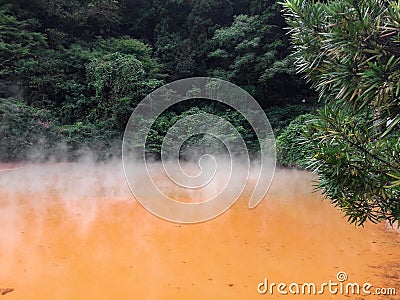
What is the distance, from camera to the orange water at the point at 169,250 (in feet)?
7.19

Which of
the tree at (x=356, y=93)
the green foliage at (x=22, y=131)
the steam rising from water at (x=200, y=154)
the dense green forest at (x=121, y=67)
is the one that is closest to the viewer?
the tree at (x=356, y=93)

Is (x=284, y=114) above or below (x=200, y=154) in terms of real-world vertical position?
above

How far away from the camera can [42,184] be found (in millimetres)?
4883

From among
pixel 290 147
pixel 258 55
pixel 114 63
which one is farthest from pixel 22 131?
pixel 258 55

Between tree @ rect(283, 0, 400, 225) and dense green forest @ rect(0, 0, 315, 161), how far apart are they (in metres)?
5.77

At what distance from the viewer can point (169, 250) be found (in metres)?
2.79

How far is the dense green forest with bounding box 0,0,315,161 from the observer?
691 centimetres

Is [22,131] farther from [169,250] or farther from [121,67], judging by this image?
[169,250]

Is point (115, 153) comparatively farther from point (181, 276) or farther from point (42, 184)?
point (181, 276)

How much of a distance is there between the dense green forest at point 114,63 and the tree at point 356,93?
18.9ft

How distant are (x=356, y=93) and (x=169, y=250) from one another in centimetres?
187

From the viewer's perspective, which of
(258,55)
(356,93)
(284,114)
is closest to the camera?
(356,93)

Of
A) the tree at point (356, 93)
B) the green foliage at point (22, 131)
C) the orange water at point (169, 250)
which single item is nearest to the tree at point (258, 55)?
the green foliage at point (22, 131)

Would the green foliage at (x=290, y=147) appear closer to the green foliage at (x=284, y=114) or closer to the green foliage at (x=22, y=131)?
the green foliage at (x=284, y=114)
